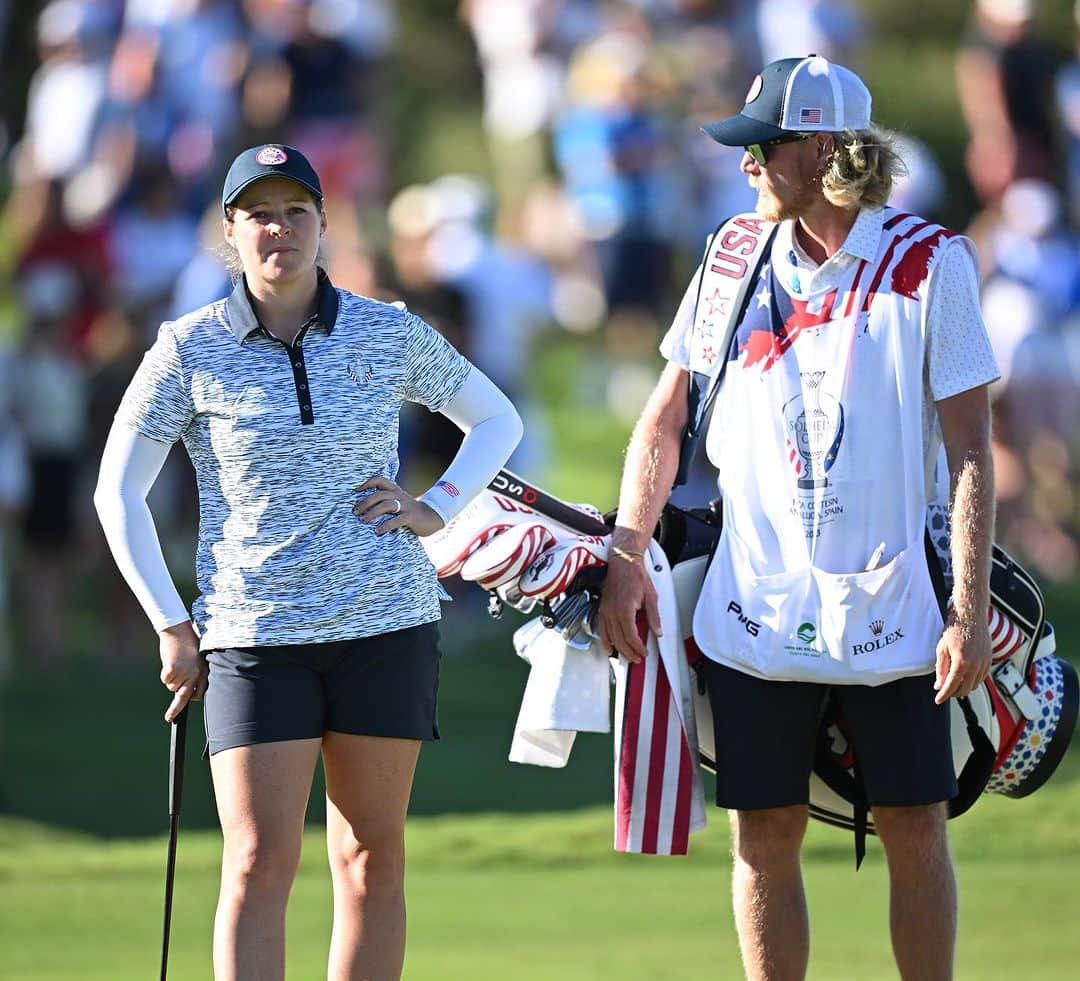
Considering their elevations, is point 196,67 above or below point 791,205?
above

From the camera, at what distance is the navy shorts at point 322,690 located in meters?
4.00

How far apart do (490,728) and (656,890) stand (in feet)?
10.2

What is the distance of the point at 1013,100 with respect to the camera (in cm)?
1477

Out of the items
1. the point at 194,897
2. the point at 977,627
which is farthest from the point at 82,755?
the point at 977,627

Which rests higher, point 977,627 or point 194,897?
point 977,627

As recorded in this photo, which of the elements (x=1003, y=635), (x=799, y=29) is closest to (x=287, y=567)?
(x=1003, y=635)

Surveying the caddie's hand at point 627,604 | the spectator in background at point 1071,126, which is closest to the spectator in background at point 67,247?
the spectator in background at point 1071,126

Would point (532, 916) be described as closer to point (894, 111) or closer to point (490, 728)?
point (490, 728)

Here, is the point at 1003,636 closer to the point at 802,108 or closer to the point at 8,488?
the point at 802,108

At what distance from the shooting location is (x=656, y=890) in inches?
252

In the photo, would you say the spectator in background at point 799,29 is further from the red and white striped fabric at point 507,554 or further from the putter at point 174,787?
the putter at point 174,787

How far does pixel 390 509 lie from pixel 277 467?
0.24 m

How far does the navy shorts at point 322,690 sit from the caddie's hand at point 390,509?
0.20 metres

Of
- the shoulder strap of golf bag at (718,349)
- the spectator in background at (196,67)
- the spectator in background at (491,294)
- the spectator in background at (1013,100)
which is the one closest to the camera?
A: the shoulder strap of golf bag at (718,349)
